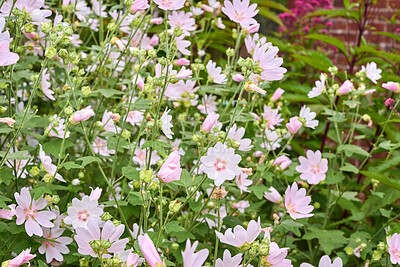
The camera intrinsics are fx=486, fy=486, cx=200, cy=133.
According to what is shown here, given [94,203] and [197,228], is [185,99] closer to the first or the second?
[197,228]

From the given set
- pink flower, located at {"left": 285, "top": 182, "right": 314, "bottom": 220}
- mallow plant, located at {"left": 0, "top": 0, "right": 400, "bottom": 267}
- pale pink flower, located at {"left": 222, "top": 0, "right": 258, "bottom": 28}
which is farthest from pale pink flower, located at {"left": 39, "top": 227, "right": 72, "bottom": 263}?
pale pink flower, located at {"left": 222, "top": 0, "right": 258, "bottom": 28}

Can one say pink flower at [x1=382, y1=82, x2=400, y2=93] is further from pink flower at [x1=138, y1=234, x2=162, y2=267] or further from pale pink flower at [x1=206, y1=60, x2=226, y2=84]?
pink flower at [x1=138, y1=234, x2=162, y2=267]

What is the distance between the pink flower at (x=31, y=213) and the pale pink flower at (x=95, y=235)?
0.16 m

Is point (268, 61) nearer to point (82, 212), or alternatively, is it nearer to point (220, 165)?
point (220, 165)

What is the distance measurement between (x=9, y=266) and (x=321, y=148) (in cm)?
108

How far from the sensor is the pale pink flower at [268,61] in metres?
0.85

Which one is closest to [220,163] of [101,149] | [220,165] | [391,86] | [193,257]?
[220,165]

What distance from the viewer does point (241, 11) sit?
3.36ft

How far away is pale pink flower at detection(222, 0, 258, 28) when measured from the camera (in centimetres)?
100

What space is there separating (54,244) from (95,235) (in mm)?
233

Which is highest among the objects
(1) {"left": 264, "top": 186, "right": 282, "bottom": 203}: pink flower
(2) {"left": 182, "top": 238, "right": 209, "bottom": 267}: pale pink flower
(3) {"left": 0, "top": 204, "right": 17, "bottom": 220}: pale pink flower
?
(2) {"left": 182, "top": 238, "right": 209, "bottom": 267}: pale pink flower

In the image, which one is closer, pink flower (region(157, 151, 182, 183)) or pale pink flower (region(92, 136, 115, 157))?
pink flower (region(157, 151, 182, 183))

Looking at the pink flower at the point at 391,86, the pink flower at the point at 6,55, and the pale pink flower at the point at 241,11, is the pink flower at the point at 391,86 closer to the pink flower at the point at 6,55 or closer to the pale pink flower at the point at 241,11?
the pale pink flower at the point at 241,11

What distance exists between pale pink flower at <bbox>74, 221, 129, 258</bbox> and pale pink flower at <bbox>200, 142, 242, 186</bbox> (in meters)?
0.17
